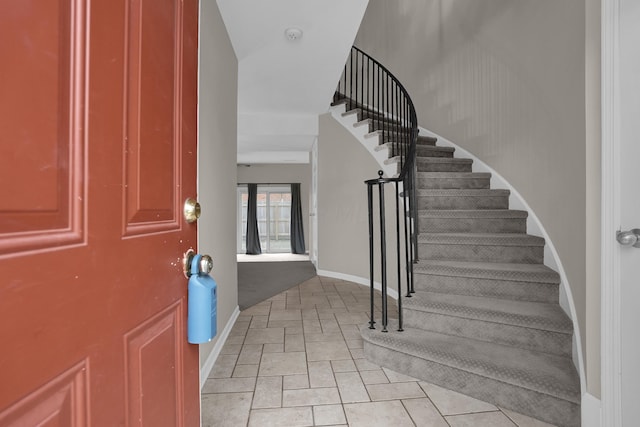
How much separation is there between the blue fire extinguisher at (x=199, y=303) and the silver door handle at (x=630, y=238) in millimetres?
1454

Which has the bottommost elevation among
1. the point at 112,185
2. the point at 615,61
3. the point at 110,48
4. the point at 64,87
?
the point at 112,185

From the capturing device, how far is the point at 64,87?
45 centimetres

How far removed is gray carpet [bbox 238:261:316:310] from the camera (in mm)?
3880

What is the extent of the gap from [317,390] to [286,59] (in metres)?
2.86

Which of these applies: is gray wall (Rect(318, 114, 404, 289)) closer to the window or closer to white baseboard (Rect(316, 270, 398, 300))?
white baseboard (Rect(316, 270, 398, 300))

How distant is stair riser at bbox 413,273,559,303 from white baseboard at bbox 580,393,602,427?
77 cm

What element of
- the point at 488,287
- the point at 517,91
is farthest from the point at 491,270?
the point at 517,91

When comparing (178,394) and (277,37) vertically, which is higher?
(277,37)

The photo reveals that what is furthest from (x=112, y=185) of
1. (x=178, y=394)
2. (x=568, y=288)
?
(x=568, y=288)

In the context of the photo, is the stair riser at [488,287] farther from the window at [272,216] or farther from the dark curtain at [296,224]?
the window at [272,216]

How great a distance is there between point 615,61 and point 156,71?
1596 mm

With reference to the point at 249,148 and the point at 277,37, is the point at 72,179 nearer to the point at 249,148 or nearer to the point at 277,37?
the point at 277,37

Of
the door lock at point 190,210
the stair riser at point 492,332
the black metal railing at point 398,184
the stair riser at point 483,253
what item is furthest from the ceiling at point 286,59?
the stair riser at point 492,332

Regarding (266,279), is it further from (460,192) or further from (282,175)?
(282,175)
